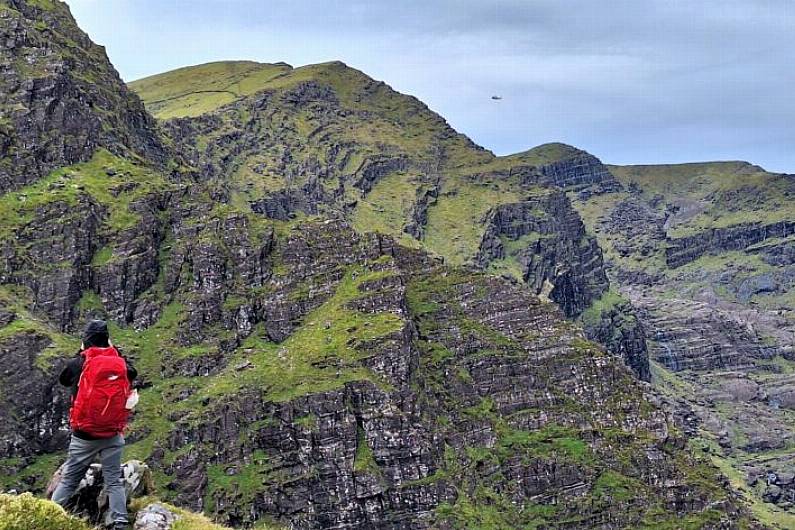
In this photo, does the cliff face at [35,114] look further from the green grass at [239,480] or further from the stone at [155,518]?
the stone at [155,518]

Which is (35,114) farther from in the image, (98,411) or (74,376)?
(98,411)

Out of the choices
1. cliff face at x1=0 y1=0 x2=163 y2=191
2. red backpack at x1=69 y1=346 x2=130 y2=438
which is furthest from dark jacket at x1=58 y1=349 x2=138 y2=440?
cliff face at x1=0 y1=0 x2=163 y2=191

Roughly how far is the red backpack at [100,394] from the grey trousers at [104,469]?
21.1 inches

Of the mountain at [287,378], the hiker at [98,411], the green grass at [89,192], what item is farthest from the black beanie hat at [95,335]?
the green grass at [89,192]

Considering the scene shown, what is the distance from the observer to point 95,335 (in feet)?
68.7

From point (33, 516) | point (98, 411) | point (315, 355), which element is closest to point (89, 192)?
point (315, 355)

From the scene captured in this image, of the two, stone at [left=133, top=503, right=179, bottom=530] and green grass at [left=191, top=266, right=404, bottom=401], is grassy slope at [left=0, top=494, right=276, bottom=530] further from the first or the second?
green grass at [left=191, top=266, right=404, bottom=401]

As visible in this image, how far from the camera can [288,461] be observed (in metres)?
152

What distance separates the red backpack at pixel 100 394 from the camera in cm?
2020

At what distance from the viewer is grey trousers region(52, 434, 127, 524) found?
20.9 meters

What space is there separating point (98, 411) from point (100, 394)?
0.51 m

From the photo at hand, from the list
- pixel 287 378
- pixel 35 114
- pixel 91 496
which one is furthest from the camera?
pixel 35 114

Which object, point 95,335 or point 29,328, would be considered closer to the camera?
point 95,335

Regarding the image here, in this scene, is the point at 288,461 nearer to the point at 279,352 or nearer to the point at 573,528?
the point at 279,352
